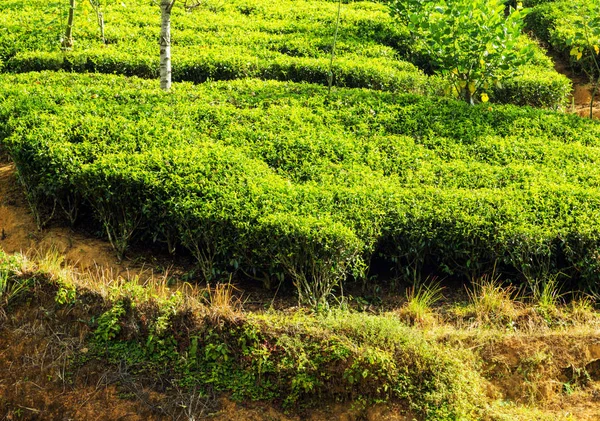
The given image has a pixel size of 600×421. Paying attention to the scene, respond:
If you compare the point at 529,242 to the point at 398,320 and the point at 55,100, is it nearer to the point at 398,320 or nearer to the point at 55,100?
the point at 398,320

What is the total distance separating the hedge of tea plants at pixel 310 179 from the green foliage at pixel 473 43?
85 cm

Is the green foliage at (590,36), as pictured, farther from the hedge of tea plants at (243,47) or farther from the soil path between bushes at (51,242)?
the soil path between bushes at (51,242)

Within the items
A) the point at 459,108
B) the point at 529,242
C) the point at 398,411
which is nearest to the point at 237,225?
the point at 398,411

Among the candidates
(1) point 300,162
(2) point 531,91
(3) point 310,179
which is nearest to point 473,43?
(2) point 531,91

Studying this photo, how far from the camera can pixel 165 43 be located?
29.2 ft

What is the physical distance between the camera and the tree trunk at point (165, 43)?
29.2ft

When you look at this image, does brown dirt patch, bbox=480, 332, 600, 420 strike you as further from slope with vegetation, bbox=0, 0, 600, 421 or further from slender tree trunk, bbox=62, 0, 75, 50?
slender tree trunk, bbox=62, 0, 75, 50

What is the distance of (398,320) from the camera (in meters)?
6.25

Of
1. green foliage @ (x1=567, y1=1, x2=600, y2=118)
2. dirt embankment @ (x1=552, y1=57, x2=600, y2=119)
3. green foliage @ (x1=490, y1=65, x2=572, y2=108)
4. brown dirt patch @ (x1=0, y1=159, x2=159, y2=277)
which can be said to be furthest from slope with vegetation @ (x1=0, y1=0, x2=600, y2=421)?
dirt embankment @ (x1=552, y1=57, x2=600, y2=119)

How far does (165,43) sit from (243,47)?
2131mm

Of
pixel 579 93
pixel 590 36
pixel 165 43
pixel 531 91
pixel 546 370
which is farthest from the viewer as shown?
pixel 579 93

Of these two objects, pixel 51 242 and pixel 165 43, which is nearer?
pixel 51 242

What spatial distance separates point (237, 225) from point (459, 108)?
3.78m

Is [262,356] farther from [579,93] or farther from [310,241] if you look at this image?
[579,93]
